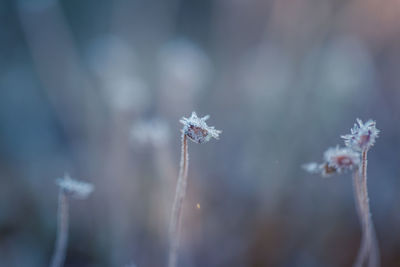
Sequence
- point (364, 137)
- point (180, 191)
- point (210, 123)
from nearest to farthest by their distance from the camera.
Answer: point (364, 137) < point (180, 191) < point (210, 123)

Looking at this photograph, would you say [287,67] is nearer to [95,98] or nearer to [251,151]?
[251,151]

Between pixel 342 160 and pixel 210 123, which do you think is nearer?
pixel 342 160

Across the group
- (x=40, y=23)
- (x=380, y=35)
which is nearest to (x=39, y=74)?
(x=40, y=23)

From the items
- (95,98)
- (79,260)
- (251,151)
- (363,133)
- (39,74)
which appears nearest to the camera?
(363,133)

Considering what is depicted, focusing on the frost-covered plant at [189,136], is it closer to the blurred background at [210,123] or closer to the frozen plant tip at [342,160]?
the frozen plant tip at [342,160]

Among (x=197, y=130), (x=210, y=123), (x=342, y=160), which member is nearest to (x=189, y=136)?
(x=197, y=130)

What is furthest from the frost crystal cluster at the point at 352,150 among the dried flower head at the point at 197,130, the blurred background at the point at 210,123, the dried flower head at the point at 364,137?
the blurred background at the point at 210,123

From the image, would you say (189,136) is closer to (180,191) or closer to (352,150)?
(180,191)
